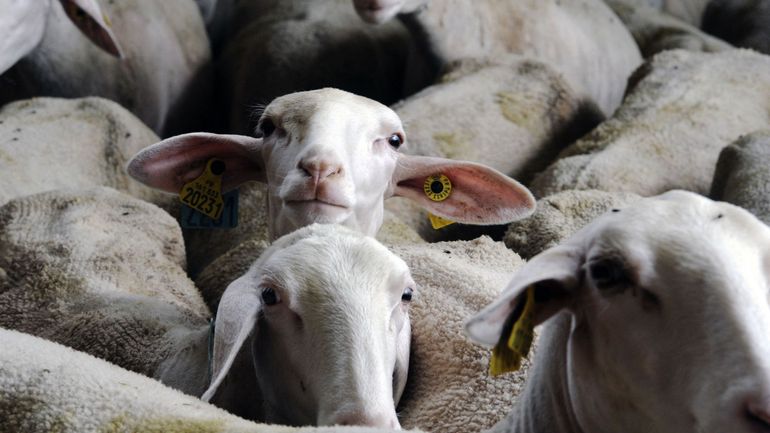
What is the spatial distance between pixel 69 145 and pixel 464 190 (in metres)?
1.74

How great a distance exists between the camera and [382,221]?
3.30 m

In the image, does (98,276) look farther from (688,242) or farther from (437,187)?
(688,242)

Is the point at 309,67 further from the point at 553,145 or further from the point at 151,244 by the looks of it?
the point at 151,244

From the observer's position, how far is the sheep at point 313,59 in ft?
17.2

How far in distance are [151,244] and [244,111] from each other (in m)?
1.87

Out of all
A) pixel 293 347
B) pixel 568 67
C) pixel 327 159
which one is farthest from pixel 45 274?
pixel 568 67

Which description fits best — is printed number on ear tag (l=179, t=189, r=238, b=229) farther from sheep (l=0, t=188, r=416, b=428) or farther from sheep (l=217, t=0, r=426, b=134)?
sheep (l=217, t=0, r=426, b=134)

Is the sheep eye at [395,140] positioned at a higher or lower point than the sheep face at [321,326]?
lower

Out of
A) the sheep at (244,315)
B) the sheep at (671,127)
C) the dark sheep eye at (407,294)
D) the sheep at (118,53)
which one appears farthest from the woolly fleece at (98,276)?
the sheep at (671,127)

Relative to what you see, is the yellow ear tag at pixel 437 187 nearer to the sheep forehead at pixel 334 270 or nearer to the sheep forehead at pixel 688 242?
the sheep forehead at pixel 334 270

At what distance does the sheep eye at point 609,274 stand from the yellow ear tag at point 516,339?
0.09 meters

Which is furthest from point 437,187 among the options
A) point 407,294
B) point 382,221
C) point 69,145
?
point 69,145

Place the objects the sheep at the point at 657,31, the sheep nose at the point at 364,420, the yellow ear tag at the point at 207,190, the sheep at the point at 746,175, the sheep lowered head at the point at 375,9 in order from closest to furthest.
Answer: the sheep nose at the point at 364,420 → the yellow ear tag at the point at 207,190 → the sheep at the point at 746,175 → the sheep lowered head at the point at 375,9 → the sheep at the point at 657,31

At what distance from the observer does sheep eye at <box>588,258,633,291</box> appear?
5.44ft
